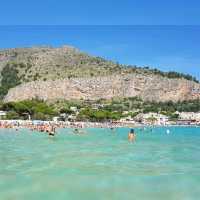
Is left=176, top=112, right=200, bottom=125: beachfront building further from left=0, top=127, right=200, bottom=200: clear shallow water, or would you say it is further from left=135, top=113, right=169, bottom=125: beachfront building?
left=0, top=127, right=200, bottom=200: clear shallow water

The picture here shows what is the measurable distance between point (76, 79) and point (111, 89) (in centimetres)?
1320

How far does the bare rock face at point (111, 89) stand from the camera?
6412 inches

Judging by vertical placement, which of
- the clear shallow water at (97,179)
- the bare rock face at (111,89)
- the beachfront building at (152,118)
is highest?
the bare rock face at (111,89)

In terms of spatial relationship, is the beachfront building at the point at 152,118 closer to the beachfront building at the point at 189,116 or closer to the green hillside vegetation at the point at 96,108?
the green hillside vegetation at the point at 96,108

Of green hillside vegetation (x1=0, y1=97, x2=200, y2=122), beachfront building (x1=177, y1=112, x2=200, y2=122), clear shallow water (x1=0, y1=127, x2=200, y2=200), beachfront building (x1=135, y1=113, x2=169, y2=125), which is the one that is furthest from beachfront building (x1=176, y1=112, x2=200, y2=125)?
clear shallow water (x1=0, y1=127, x2=200, y2=200)

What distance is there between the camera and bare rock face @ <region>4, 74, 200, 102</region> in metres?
163

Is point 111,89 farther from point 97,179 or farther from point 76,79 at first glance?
point 97,179

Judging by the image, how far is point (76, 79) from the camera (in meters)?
168

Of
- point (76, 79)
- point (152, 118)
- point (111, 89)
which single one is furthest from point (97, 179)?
point (111, 89)

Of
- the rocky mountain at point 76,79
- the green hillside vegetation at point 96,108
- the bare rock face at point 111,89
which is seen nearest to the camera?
the green hillside vegetation at point 96,108

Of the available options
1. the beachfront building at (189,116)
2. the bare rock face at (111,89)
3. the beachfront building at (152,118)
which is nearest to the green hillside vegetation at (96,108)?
the beachfront building at (152,118)

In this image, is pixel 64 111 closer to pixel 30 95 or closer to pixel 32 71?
pixel 30 95

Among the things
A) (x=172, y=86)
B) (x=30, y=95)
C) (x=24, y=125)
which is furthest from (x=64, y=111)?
(x=172, y=86)

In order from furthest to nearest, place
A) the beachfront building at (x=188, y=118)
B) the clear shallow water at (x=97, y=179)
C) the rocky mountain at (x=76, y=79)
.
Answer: the rocky mountain at (x=76, y=79)
the beachfront building at (x=188, y=118)
the clear shallow water at (x=97, y=179)
